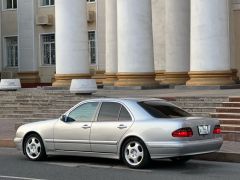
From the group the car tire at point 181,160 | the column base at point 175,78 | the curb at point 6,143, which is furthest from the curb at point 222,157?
the column base at point 175,78

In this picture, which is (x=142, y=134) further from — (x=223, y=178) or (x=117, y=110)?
(x=223, y=178)

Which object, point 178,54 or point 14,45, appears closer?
point 178,54

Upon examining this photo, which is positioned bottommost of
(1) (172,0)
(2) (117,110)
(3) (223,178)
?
(3) (223,178)

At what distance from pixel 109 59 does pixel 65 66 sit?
20.5 ft

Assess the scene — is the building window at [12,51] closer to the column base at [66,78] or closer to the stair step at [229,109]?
the column base at [66,78]

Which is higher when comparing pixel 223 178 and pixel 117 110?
pixel 117 110

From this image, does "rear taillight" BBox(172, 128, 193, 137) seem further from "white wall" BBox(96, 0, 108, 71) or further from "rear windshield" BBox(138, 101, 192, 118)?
"white wall" BBox(96, 0, 108, 71)

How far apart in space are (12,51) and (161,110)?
1150 inches

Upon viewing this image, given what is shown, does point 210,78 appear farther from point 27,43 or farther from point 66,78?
point 27,43

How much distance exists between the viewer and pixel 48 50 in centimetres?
3881

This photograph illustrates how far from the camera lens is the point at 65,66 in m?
25.5

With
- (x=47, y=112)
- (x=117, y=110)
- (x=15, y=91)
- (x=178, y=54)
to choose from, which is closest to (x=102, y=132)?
(x=117, y=110)

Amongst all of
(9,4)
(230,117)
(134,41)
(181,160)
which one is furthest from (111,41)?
(181,160)

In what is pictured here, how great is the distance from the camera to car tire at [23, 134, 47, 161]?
13609mm
